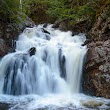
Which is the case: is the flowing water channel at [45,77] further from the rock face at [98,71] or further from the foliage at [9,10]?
the foliage at [9,10]

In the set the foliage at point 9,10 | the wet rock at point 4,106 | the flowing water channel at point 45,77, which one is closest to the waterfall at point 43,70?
the flowing water channel at point 45,77

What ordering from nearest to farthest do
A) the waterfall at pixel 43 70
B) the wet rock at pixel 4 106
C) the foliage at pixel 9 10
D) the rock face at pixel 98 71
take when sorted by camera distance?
1. the wet rock at pixel 4 106
2. the rock face at pixel 98 71
3. the waterfall at pixel 43 70
4. the foliage at pixel 9 10

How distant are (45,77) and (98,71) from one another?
217cm

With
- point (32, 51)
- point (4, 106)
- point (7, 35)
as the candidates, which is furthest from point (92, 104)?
point (7, 35)

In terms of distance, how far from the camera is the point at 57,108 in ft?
25.8

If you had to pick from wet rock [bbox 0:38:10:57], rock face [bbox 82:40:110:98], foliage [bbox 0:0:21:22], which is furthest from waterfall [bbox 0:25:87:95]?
foliage [bbox 0:0:21:22]

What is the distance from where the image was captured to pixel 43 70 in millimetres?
10320

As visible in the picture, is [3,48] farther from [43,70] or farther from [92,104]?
[92,104]


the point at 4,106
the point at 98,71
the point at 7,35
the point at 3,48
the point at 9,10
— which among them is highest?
the point at 9,10

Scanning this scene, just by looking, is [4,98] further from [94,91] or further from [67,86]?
[94,91]

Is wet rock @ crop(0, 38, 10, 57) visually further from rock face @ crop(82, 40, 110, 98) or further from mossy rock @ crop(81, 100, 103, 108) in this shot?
mossy rock @ crop(81, 100, 103, 108)

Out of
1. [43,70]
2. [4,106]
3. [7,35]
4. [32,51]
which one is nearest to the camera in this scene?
[4,106]

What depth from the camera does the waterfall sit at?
9.85 meters

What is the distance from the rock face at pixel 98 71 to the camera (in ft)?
31.0
